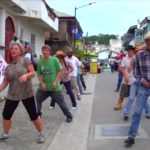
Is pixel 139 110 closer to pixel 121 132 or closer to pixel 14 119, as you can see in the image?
pixel 121 132

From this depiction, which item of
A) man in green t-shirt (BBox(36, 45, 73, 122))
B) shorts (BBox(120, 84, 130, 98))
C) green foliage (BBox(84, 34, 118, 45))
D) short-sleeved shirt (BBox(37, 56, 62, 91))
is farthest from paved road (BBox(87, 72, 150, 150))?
green foliage (BBox(84, 34, 118, 45))

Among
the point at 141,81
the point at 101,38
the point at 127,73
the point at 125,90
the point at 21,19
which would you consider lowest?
the point at 125,90

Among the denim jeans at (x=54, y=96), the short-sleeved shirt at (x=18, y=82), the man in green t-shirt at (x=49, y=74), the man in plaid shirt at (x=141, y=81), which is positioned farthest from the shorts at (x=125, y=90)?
the short-sleeved shirt at (x=18, y=82)

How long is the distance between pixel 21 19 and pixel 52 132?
1527cm

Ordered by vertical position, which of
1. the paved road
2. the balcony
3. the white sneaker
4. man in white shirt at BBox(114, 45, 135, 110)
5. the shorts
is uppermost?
the balcony

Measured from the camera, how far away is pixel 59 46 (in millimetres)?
47250

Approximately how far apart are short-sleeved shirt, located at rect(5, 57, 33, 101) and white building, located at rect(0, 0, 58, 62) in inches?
381

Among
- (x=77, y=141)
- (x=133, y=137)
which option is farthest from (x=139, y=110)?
(x=77, y=141)

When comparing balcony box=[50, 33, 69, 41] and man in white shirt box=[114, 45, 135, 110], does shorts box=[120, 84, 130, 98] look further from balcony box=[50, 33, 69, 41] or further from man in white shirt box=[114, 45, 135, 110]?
balcony box=[50, 33, 69, 41]

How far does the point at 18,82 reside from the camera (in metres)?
7.41

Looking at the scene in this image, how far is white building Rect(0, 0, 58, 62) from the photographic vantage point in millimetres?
19016

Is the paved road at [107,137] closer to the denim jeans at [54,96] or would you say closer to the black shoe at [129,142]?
the black shoe at [129,142]

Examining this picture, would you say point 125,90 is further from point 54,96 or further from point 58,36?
point 58,36

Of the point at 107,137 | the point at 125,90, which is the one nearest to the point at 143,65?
the point at 107,137
